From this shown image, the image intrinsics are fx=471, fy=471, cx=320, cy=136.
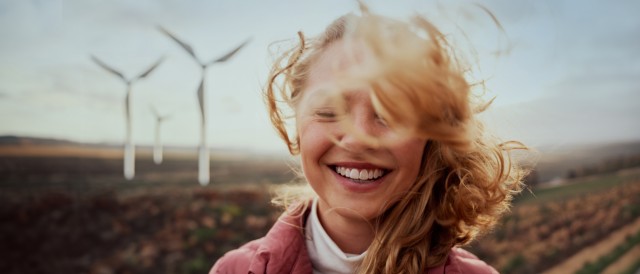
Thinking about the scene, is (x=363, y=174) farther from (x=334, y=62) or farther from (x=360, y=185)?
(x=334, y=62)

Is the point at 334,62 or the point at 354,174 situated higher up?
the point at 334,62

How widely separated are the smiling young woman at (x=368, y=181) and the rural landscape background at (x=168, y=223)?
4414 mm

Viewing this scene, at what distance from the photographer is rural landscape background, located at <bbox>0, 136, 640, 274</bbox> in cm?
686

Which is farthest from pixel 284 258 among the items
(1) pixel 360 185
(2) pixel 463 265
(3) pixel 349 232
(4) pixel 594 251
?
(4) pixel 594 251

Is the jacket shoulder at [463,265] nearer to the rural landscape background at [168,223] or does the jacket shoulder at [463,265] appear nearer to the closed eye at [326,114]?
the closed eye at [326,114]

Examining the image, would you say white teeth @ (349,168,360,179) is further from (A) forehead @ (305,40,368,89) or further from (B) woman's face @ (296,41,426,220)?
(A) forehead @ (305,40,368,89)

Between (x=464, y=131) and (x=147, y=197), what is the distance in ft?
24.8

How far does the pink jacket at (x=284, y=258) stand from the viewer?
1734 mm

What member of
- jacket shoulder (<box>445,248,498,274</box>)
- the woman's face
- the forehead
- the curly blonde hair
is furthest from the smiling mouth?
jacket shoulder (<box>445,248,498,274</box>)

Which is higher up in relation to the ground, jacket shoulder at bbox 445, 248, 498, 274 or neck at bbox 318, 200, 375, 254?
neck at bbox 318, 200, 375, 254

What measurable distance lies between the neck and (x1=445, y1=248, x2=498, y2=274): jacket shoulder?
0.30 m

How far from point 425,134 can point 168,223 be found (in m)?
7.19

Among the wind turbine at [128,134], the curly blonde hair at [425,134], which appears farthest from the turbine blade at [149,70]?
the curly blonde hair at [425,134]

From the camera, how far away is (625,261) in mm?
8492
